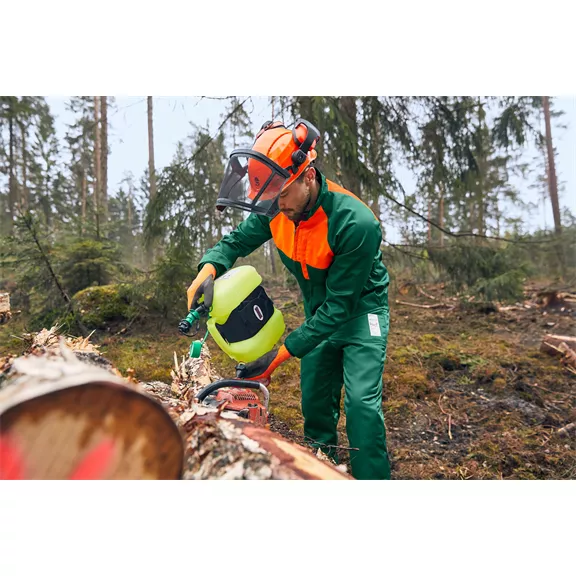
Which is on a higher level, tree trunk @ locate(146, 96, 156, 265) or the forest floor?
tree trunk @ locate(146, 96, 156, 265)

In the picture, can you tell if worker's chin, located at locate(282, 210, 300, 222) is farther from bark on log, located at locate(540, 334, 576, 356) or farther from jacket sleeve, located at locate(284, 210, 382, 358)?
bark on log, located at locate(540, 334, 576, 356)

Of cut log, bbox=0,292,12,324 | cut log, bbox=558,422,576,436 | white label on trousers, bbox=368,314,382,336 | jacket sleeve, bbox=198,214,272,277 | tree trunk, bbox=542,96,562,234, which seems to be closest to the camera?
white label on trousers, bbox=368,314,382,336

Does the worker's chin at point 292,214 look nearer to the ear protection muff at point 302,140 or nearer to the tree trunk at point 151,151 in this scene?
the ear protection muff at point 302,140

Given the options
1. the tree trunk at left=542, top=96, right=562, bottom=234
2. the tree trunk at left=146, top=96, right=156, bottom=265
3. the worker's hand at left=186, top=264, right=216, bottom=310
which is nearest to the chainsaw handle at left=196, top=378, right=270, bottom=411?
the worker's hand at left=186, top=264, right=216, bottom=310

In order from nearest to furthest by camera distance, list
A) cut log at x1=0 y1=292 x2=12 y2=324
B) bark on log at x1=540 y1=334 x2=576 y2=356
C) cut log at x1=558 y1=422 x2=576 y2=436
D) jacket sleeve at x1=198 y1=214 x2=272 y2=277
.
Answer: jacket sleeve at x1=198 y1=214 x2=272 y2=277 < cut log at x1=0 y1=292 x2=12 y2=324 < cut log at x1=558 y1=422 x2=576 y2=436 < bark on log at x1=540 y1=334 x2=576 y2=356

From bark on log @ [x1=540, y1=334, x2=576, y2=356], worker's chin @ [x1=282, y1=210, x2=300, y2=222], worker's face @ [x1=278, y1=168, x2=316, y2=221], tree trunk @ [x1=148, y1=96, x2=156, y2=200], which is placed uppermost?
tree trunk @ [x1=148, y1=96, x2=156, y2=200]

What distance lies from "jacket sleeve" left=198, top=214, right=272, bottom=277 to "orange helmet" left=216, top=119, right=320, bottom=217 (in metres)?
0.38

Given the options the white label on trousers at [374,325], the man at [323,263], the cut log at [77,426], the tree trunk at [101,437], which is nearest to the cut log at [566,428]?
the man at [323,263]

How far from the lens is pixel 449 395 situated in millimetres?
3139

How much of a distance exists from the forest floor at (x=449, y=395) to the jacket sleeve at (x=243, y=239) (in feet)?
1.28

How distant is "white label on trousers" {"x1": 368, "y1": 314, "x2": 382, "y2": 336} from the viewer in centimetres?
211

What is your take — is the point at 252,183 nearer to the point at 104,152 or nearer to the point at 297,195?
the point at 297,195

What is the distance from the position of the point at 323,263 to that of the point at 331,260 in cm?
4

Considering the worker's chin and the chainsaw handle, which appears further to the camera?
the worker's chin
